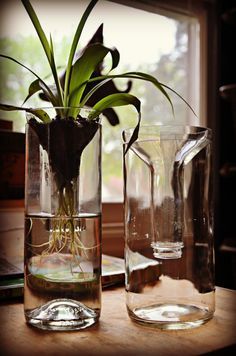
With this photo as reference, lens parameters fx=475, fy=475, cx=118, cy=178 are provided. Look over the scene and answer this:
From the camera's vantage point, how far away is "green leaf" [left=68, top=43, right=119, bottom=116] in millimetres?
596

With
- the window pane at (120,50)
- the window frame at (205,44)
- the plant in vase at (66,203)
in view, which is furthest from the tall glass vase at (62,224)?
the window frame at (205,44)

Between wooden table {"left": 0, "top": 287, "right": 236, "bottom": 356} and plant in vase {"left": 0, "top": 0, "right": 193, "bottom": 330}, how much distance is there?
0.09 feet

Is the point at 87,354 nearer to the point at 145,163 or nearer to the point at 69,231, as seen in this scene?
the point at 69,231

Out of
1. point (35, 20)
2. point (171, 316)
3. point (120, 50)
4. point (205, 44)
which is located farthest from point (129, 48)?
point (171, 316)

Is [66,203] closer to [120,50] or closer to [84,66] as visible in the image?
[84,66]

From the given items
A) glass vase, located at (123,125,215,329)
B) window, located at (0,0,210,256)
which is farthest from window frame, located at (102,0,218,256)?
glass vase, located at (123,125,215,329)

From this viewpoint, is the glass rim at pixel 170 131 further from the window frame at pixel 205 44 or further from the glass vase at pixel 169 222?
the window frame at pixel 205 44

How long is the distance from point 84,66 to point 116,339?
0.34m

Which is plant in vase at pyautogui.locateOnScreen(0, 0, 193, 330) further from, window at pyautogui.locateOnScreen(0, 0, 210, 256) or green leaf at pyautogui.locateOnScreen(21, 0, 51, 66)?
window at pyautogui.locateOnScreen(0, 0, 210, 256)

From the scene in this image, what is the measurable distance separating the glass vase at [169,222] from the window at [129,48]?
25.7 inches

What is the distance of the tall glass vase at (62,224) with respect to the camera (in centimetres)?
58

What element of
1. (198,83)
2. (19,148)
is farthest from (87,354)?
(198,83)

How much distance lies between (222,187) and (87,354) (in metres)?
1.11

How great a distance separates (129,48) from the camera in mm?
1449
